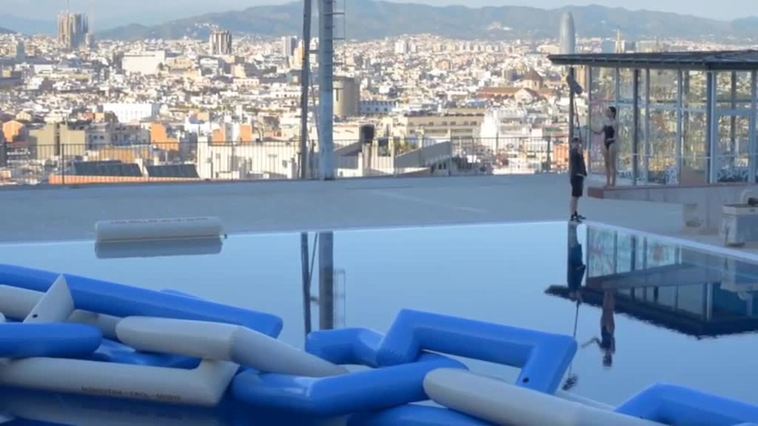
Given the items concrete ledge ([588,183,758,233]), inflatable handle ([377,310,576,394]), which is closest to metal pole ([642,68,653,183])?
concrete ledge ([588,183,758,233])

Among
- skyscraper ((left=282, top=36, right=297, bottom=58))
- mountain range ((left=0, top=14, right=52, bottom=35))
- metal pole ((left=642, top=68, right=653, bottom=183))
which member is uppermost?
mountain range ((left=0, top=14, right=52, bottom=35))

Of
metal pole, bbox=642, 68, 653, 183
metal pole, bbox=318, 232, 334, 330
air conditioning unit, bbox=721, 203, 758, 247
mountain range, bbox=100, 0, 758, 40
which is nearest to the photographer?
metal pole, bbox=318, 232, 334, 330

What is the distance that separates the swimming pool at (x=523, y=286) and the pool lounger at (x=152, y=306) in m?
0.90

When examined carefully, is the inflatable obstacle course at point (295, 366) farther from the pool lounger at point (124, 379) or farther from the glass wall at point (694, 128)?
the glass wall at point (694, 128)

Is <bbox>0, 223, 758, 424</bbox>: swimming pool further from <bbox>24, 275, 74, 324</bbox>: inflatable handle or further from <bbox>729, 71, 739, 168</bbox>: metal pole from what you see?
<bbox>729, 71, 739, 168</bbox>: metal pole

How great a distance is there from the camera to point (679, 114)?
68.9ft

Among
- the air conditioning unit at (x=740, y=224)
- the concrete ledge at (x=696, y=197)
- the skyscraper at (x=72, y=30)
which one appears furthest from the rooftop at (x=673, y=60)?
the skyscraper at (x=72, y=30)

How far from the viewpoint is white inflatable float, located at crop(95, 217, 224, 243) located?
10000 mm

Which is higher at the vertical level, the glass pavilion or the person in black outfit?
the glass pavilion

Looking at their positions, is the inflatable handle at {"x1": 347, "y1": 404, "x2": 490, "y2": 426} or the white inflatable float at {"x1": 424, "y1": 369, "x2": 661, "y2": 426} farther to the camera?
the inflatable handle at {"x1": 347, "y1": 404, "x2": 490, "y2": 426}

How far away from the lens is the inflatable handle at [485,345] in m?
4.45

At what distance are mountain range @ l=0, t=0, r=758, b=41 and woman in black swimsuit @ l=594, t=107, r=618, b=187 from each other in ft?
119

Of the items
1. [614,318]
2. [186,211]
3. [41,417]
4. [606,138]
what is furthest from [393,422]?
[606,138]

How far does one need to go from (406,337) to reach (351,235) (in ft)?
18.0
